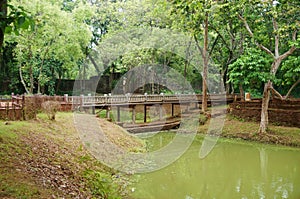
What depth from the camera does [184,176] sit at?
927cm

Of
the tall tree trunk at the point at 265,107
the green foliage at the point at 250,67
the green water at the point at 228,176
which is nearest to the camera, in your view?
the green water at the point at 228,176

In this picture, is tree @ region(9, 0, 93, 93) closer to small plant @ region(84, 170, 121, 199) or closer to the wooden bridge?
the wooden bridge

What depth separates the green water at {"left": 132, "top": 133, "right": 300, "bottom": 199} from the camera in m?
7.70

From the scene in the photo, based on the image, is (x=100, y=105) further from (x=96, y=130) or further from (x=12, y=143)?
(x=12, y=143)

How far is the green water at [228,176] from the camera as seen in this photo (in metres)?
7.70

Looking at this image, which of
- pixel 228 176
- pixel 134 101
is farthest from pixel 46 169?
pixel 134 101

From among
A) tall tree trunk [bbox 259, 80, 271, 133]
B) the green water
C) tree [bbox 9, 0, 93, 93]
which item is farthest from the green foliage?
tree [bbox 9, 0, 93, 93]

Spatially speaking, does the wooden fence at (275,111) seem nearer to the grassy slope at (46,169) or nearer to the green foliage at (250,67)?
the green foliage at (250,67)

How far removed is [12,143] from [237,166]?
7.68 metres

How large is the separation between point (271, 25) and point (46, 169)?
1417 cm

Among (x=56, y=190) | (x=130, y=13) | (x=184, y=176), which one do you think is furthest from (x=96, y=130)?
(x=130, y=13)

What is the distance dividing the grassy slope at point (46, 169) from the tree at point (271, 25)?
30.2ft

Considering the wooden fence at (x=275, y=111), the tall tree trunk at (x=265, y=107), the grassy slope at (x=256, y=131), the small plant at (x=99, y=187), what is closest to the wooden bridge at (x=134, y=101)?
the grassy slope at (x=256, y=131)

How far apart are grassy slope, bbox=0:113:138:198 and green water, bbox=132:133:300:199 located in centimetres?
117
